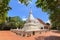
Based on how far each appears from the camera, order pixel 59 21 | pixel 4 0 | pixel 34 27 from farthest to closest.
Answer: pixel 34 27 < pixel 59 21 < pixel 4 0

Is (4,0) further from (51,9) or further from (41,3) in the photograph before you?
(51,9)

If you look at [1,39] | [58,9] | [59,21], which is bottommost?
[1,39]

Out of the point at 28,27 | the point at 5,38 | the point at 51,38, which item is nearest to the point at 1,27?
the point at 28,27

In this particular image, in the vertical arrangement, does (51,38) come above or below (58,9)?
below

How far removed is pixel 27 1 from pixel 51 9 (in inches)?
240

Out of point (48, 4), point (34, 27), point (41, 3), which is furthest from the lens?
point (34, 27)

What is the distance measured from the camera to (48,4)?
16.6 metres

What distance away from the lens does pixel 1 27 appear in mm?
34656

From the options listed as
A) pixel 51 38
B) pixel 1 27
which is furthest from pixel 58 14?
pixel 1 27

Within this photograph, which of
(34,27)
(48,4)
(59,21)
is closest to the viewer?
(48,4)

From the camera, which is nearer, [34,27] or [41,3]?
[41,3]

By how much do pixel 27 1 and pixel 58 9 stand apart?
5.91 m

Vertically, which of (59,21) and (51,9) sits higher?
(51,9)

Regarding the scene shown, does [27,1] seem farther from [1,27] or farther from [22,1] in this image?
[1,27]
